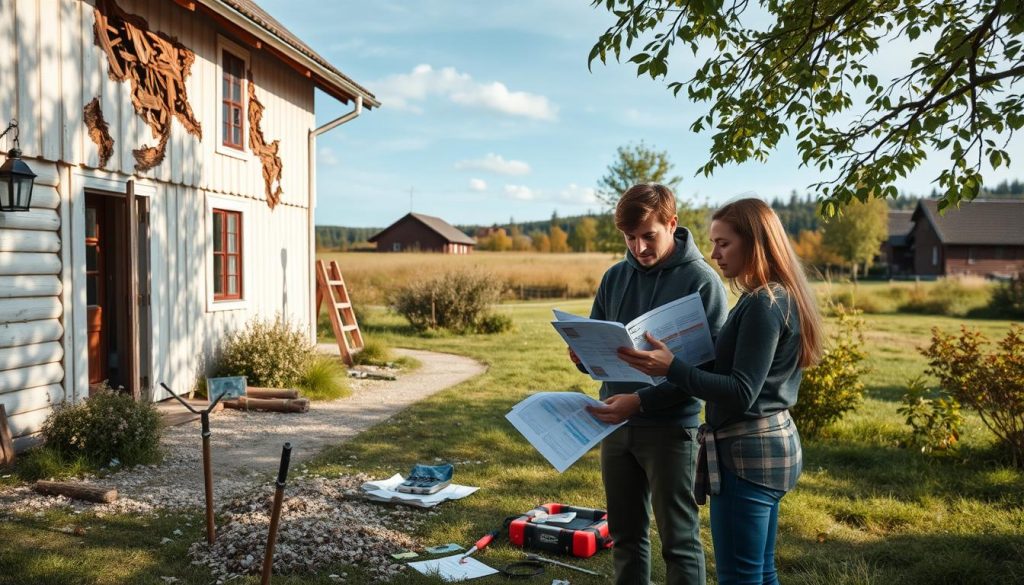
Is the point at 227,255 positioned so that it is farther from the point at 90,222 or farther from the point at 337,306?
the point at 337,306

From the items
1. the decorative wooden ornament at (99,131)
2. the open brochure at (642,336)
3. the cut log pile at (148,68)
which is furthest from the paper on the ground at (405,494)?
the cut log pile at (148,68)

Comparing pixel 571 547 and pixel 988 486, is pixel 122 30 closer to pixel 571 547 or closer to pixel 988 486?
pixel 571 547

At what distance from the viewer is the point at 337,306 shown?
523 inches

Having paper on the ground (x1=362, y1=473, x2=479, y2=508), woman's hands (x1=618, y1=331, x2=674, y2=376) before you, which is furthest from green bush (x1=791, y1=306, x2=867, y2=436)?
woman's hands (x1=618, y1=331, x2=674, y2=376)

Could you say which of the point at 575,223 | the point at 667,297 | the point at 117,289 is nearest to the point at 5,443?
the point at 117,289

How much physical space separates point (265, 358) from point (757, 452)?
8.42 m

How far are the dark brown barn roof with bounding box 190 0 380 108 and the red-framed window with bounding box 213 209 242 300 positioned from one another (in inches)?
97.5

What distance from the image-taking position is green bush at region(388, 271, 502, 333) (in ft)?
60.7

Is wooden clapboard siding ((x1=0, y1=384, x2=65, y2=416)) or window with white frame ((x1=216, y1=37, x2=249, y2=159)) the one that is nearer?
wooden clapboard siding ((x1=0, y1=384, x2=65, y2=416))

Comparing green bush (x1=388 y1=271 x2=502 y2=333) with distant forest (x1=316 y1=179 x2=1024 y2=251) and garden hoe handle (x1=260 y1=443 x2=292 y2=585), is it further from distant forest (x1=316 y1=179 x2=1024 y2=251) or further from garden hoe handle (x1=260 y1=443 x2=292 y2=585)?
distant forest (x1=316 y1=179 x2=1024 y2=251)

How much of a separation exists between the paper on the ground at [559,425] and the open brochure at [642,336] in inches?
8.3

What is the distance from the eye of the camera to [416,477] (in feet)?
18.8

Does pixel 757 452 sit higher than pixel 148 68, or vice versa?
pixel 148 68

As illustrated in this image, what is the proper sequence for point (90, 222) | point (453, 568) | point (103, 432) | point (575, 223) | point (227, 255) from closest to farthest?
point (453, 568) → point (103, 432) → point (90, 222) → point (227, 255) → point (575, 223)
